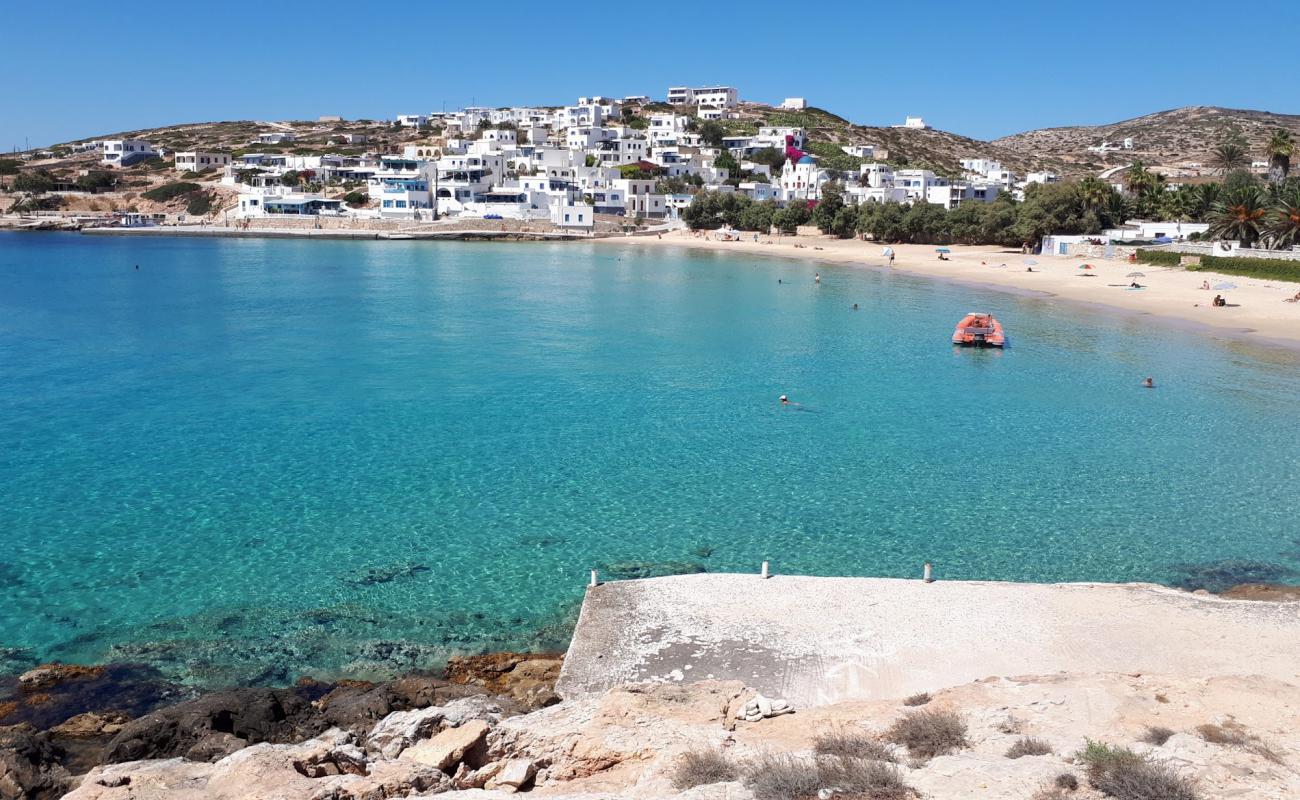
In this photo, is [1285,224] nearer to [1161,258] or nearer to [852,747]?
[1161,258]

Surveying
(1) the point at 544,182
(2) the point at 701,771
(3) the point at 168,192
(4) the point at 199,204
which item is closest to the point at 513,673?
(2) the point at 701,771

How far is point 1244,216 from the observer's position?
65.4 meters

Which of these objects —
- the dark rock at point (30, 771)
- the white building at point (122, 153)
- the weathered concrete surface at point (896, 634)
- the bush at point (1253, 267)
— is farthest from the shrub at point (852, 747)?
the white building at point (122, 153)

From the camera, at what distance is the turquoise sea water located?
17.5m

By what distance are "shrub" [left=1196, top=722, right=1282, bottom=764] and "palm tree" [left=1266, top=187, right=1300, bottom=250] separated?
215ft

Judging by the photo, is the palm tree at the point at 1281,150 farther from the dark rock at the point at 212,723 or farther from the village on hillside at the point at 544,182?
the dark rock at the point at 212,723

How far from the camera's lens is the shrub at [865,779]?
323 inches

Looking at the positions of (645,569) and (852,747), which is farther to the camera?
(645,569)

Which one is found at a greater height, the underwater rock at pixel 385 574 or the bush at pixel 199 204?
the bush at pixel 199 204

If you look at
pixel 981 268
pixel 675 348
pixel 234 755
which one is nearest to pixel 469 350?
pixel 675 348

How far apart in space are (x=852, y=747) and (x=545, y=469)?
16503 millimetres

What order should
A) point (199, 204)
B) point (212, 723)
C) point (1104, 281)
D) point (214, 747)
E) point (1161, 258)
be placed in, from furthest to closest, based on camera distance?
1. point (199, 204)
2. point (1161, 258)
3. point (1104, 281)
4. point (212, 723)
5. point (214, 747)

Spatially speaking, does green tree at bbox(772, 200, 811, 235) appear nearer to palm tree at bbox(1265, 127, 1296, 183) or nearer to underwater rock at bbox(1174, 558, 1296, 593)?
palm tree at bbox(1265, 127, 1296, 183)

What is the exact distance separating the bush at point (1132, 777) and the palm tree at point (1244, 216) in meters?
70.1
